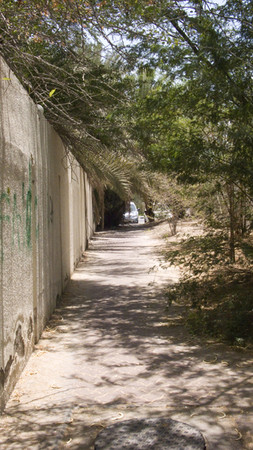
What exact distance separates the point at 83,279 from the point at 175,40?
248 inches

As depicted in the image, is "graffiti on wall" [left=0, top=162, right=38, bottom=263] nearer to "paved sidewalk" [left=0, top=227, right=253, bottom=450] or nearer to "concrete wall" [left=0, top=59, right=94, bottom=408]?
"concrete wall" [left=0, top=59, right=94, bottom=408]

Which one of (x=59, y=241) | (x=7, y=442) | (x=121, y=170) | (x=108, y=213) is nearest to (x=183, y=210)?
(x=121, y=170)

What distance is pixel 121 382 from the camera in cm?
504

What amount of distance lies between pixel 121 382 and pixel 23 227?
6.00ft

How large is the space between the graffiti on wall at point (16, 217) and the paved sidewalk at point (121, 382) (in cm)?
130

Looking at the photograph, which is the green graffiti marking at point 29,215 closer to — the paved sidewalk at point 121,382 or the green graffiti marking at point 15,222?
the green graffiti marking at point 15,222

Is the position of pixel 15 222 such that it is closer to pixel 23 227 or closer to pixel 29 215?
pixel 23 227

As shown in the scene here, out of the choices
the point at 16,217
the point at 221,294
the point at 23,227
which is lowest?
the point at 221,294

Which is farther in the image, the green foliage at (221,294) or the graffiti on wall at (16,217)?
the green foliage at (221,294)

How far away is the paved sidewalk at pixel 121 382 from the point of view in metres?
3.96

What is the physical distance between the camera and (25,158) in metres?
5.67

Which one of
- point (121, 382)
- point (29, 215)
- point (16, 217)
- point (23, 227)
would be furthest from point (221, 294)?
point (16, 217)

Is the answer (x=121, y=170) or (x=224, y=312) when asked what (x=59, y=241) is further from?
(x=121, y=170)

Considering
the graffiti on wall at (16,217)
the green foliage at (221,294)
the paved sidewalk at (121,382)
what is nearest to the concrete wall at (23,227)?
the graffiti on wall at (16,217)
